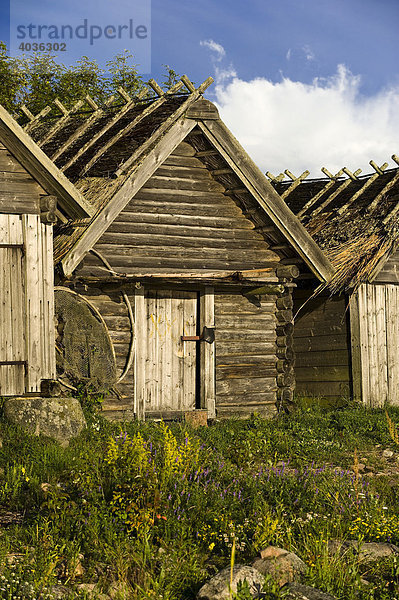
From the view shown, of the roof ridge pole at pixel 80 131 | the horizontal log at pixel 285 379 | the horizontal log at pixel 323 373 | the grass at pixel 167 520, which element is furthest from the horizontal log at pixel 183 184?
the grass at pixel 167 520

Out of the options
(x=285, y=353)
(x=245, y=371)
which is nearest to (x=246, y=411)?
(x=245, y=371)

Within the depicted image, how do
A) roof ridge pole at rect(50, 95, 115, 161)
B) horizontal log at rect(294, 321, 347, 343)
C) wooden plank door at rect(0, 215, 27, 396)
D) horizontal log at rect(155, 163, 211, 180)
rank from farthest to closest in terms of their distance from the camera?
horizontal log at rect(294, 321, 347, 343) < roof ridge pole at rect(50, 95, 115, 161) < horizontal log at rect(155, 163, 211, 180) < wooden plank door at rect(0, 215, 27, 396)

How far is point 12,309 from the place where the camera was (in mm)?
10289

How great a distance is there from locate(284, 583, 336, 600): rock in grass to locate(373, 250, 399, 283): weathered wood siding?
34.7 ft

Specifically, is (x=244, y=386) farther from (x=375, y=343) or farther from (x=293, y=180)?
(x=293, y=180)

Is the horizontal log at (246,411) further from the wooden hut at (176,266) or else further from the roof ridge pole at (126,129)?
the roof ridge pole at (126,129)

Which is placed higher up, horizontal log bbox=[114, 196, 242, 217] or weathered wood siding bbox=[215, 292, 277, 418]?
horizontal log bbox=[114, 196, 242, 217]

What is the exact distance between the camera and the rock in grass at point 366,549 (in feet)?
19.2

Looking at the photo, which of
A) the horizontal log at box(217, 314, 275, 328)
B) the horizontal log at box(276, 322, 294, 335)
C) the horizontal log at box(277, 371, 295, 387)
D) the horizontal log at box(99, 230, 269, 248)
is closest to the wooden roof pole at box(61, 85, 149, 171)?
the horizontal log at box(99, 230, 269, 248)

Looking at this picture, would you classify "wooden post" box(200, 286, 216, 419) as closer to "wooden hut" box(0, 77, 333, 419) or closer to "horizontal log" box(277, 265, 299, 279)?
"wooden hut" box(0, 77, 333, 419)

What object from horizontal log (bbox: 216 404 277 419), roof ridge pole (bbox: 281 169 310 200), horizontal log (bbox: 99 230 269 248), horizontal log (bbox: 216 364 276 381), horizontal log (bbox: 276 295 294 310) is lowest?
horizontal log (bbox: 216 404 277 419)

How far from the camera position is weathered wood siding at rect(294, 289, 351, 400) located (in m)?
15.0

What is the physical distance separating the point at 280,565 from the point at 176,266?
7971 mm

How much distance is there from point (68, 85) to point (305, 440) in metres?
18.4
